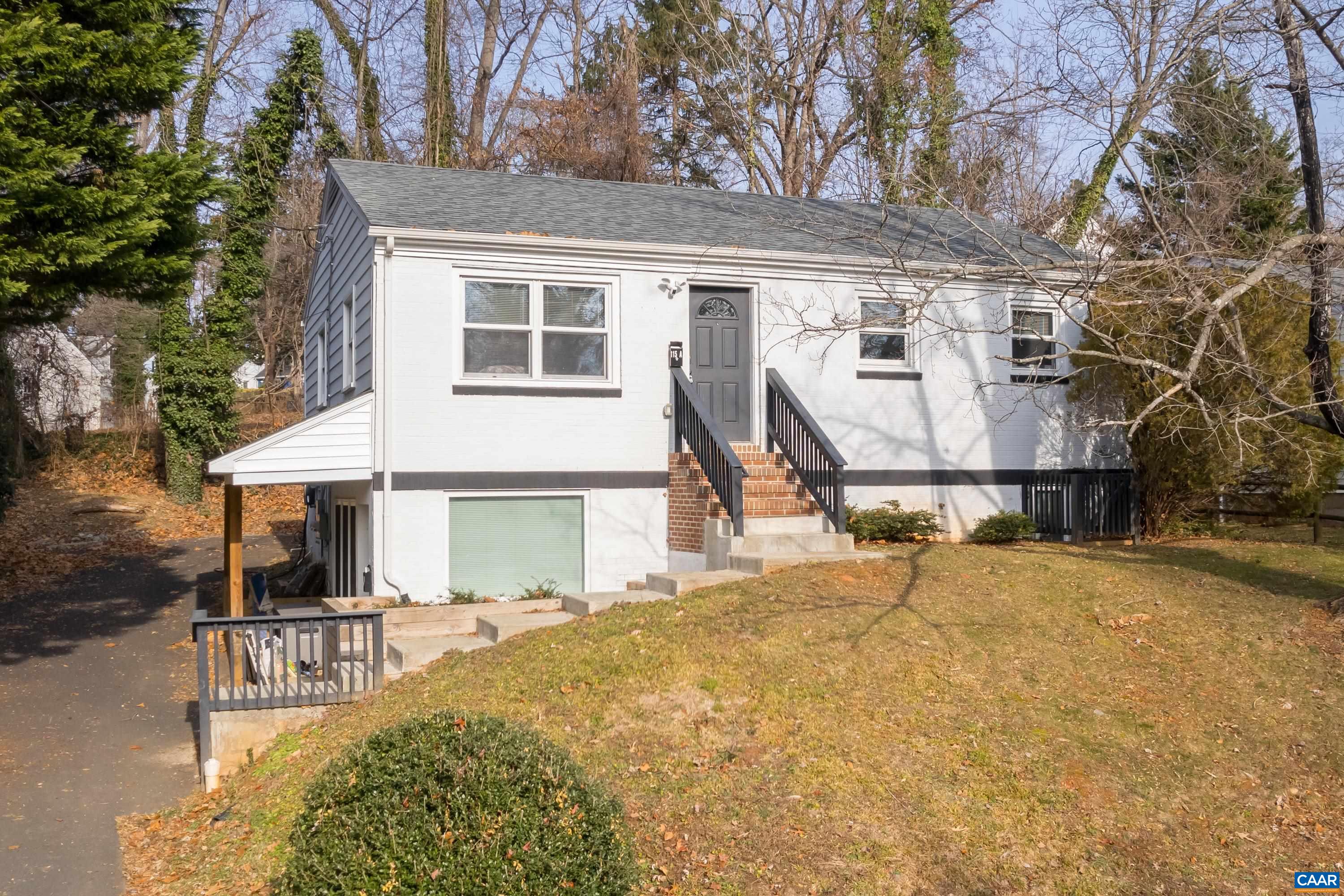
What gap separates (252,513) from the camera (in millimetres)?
28156

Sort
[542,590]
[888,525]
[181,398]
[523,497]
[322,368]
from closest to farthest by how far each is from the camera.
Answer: [542,590]
[523,497]
[888,525]
[322,368]
[181,398]

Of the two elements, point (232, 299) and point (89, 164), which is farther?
point (232, 299)

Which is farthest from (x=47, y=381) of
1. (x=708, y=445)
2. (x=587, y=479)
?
(x=708, y=445)

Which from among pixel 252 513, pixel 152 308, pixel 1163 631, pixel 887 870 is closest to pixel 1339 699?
pixel 1163 631

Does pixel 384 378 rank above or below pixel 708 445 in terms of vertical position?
above

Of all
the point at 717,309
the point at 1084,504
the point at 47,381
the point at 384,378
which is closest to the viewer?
the point at 384,378

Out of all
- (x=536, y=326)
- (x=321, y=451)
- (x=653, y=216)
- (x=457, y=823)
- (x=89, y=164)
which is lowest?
(x=457, y=823)

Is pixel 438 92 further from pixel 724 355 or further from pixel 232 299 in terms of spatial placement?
pixel 724 355

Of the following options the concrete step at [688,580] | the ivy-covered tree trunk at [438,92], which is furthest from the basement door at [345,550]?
the ivy-covered tree trunk at [438,92]

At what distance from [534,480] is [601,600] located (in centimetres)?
262

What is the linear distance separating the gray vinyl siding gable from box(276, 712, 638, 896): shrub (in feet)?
27.1

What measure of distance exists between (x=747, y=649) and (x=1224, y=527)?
10.3m

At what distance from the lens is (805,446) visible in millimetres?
13234

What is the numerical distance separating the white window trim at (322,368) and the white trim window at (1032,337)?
10.3 meters
